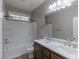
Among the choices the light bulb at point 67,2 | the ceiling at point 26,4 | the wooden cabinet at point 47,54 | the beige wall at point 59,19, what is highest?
the ceiling at point 26,4

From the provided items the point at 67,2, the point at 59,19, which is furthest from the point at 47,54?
the point at 67,2

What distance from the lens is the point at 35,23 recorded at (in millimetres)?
3590

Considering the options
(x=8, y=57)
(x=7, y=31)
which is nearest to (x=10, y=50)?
(x=8, y=57)

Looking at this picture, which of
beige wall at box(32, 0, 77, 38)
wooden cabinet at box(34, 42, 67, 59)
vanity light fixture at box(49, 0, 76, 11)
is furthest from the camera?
vanity light fixture at box(49, 0, 76, 11)

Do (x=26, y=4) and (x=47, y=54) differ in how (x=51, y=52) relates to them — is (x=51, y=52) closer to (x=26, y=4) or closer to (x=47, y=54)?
(x=47, y=54)

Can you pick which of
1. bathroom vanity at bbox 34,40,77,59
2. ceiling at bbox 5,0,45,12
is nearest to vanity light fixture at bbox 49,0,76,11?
ceiling at bbox 5,0,45,12

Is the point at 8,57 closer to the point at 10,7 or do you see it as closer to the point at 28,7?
the point at 10,7

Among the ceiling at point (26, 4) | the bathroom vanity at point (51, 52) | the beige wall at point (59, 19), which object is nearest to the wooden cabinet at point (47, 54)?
the bathroom vanity at point (51, 52)

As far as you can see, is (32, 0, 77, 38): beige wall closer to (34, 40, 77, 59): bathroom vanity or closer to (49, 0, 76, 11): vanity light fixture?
(49, 0, 76, 11): vanity light fixture

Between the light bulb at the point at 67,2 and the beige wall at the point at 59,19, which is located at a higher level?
the light bulb at the point at 67,2

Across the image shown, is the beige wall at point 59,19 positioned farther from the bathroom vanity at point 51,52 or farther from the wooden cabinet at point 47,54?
the wooden cabinet at point 47,54

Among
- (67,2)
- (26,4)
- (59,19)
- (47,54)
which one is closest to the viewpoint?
(47,54)

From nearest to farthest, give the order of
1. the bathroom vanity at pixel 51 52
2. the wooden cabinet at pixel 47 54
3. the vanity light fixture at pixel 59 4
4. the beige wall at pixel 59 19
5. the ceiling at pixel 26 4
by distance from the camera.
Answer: the bathroom vanity at pixel 51 52 → the wooden cabinet at pixel 47 54 → the beige wall at pixel 59 19 → the vanity light fixture at pixel 59 4 → the ceiling at pixel 26 4

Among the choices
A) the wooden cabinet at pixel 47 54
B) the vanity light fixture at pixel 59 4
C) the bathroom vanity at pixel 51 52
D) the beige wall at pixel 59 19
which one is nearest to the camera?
the bathroom vanity at pixel 51 52
